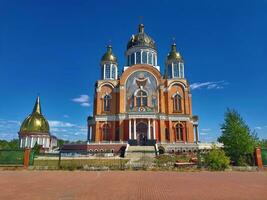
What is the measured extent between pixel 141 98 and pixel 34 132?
915 inches

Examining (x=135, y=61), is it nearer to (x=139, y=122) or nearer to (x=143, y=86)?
(x=143, y=86)

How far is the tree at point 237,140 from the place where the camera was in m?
20.3

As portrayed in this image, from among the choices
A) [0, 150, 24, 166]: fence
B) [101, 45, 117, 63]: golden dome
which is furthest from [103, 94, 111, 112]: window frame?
[0, 150, 24, 166]: fence

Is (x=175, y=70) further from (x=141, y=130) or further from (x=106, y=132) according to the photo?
(x=106, y=132)

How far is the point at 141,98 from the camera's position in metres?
43.2

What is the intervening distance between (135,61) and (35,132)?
82.0ft

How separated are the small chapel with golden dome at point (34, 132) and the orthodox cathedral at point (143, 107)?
34.7ft

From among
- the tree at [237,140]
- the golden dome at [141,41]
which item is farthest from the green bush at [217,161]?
the golden dome at [141,41]

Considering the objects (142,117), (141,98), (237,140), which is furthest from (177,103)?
(237,140)

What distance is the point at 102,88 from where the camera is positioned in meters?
44.8

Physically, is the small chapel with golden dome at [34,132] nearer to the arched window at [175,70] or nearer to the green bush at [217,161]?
the arched window at [175,70]

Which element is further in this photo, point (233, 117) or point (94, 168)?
point (233, 117)

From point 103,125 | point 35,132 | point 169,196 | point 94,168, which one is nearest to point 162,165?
point 94,168

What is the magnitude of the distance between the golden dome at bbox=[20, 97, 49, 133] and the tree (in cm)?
3860
